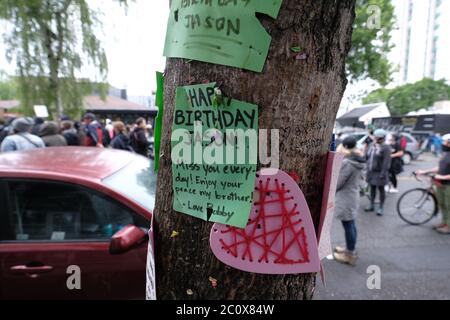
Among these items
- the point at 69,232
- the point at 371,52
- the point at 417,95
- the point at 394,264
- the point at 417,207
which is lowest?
the point at 394,264

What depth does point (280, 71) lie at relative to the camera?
0.86 m

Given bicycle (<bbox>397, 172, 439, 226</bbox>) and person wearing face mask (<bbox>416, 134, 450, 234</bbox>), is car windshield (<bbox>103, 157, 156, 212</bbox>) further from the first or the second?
bicycle (<bbox>397, 172, 439, 226</bbox>)

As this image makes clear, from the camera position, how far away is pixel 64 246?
2402 mm

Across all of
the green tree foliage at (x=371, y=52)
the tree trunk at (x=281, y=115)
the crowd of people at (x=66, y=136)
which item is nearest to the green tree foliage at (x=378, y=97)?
the green tree foliage at (x=371, y=52)

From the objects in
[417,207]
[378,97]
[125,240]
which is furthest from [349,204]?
[378,97]

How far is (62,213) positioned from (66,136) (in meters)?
6.57

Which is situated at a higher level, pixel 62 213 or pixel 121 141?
pixel 121 141

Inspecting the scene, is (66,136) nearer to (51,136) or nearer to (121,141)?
(121,141)

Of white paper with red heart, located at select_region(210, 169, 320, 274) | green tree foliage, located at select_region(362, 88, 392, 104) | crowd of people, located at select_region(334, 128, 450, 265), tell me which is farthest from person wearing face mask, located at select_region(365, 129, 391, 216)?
green tree foliage, located at select_region(362, 88, 392, 104)

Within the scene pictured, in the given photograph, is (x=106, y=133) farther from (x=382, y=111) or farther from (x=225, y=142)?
(x=382, y=111)

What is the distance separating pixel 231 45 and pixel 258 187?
14.5 inches

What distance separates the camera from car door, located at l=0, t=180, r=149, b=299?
2367 millimetres

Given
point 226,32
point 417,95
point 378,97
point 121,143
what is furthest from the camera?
point 378,97

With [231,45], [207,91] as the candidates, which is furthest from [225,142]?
[231,45]
